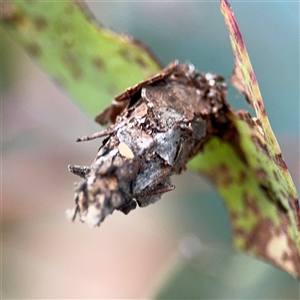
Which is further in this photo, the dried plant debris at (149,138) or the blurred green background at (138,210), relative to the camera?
the blurred green background at (138,210)

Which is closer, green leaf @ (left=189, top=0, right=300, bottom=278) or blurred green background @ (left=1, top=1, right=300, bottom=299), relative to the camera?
green leaf @ (left=189, top=0, right=300, bottom=278)

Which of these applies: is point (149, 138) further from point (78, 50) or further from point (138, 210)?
point (138, 210)

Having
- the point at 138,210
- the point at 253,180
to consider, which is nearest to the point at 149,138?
the point at 253,180

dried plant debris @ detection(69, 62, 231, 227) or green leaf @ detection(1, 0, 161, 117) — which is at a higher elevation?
green leaf @ detection(1, 0, 161, 117)

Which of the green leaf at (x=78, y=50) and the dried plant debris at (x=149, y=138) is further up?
the green leaf at (x=78, y=50)
